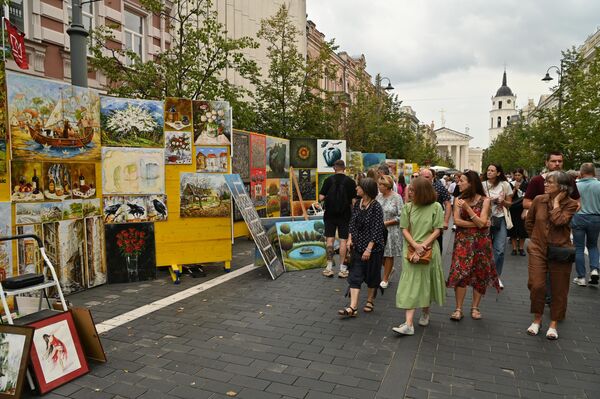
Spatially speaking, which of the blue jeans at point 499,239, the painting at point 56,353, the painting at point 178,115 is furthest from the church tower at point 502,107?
the painting at point 56,353

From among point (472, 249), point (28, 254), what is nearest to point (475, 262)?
point (472, 249)

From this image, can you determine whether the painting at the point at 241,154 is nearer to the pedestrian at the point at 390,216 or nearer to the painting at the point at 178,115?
the painting at the point at 178,115

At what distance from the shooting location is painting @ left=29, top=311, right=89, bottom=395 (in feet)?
12.0

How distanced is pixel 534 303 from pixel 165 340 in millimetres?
3997

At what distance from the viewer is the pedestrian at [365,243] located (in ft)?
18.3

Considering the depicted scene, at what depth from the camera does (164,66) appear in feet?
39.7

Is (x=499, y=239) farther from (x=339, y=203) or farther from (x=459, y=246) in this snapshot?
(x=339, y=203)

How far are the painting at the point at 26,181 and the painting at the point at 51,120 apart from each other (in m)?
0.10

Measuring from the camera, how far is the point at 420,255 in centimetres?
499

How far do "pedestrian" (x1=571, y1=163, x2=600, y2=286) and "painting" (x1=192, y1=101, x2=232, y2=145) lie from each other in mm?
5820

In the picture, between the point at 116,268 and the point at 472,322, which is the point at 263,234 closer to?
the point at 116,268

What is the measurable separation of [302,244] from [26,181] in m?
4.50

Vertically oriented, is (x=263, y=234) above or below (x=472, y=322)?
above

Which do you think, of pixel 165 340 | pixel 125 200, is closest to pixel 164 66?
pixel 125 200
